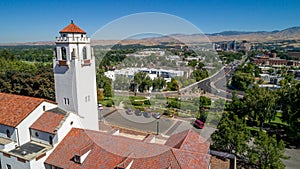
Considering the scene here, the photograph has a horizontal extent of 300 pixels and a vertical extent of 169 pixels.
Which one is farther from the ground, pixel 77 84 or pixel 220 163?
pixel 77 84

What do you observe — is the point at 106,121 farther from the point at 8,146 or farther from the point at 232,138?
the point at 232,138

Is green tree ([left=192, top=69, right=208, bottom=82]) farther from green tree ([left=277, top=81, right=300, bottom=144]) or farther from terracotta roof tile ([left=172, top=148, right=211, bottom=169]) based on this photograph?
green tree ([left=277, top=81, right=300, bottom=144])

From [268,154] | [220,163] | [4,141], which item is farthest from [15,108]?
[268,154]

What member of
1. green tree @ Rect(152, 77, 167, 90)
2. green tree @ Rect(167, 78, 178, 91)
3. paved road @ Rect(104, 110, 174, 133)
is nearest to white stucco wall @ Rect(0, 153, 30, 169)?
green tree @ Rect(152, 77, 167, 90)

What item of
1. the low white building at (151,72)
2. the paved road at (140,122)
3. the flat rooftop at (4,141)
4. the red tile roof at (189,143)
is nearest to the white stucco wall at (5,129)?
the flat rooftop at (4,141)

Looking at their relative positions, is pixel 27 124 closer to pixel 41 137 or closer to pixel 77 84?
pixel 41 137

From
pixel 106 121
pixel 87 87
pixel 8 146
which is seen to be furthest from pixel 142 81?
pixel 106 121

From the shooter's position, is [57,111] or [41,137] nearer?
[41,137]

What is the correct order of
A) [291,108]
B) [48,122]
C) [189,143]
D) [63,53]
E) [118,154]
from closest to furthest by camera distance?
[118,154] < [189,143] < [48,122] < [63,53] < [291,108]
